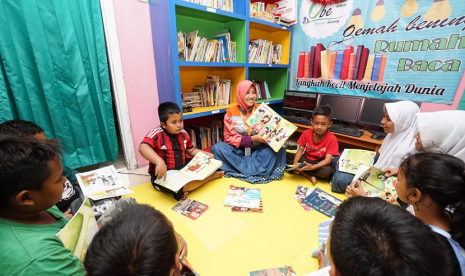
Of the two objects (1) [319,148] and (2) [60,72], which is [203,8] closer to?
(2) [60,72]

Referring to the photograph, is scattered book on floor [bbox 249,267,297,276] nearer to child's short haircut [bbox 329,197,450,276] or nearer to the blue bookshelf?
child's short haircut [bbox 329,197,450,276]

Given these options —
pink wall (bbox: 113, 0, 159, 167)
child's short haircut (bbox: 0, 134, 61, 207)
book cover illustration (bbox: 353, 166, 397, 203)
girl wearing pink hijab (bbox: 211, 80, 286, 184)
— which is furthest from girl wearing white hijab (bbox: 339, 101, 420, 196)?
pink wall (bbox: 113, 0, 159, 167)

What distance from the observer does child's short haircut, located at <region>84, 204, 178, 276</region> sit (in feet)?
1.60

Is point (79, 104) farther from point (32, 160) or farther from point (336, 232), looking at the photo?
point (336, 232)

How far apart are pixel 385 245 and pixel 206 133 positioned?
2498mm

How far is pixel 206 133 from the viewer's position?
2.87 m

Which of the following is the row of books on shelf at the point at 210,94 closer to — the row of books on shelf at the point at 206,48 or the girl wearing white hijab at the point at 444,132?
the row of books on shelf at the point at 206,48

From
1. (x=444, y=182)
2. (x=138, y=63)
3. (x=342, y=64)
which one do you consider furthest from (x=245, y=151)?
(x=342, y=64)

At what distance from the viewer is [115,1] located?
2.04 metres

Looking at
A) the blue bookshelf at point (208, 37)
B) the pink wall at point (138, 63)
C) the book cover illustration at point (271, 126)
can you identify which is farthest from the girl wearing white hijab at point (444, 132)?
the pink wall at point (138, 63)

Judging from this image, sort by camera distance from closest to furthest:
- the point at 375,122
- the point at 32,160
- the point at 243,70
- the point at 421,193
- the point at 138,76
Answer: the point at 32,160 → the point at 421,193 → the point at 138,76 → the point at 375,122 → the point at 243,70

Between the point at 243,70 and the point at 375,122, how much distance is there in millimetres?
1755

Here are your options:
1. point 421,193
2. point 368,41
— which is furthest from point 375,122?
point 421,193

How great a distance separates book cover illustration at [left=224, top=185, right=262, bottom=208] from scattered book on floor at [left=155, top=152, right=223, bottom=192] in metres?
0.27
